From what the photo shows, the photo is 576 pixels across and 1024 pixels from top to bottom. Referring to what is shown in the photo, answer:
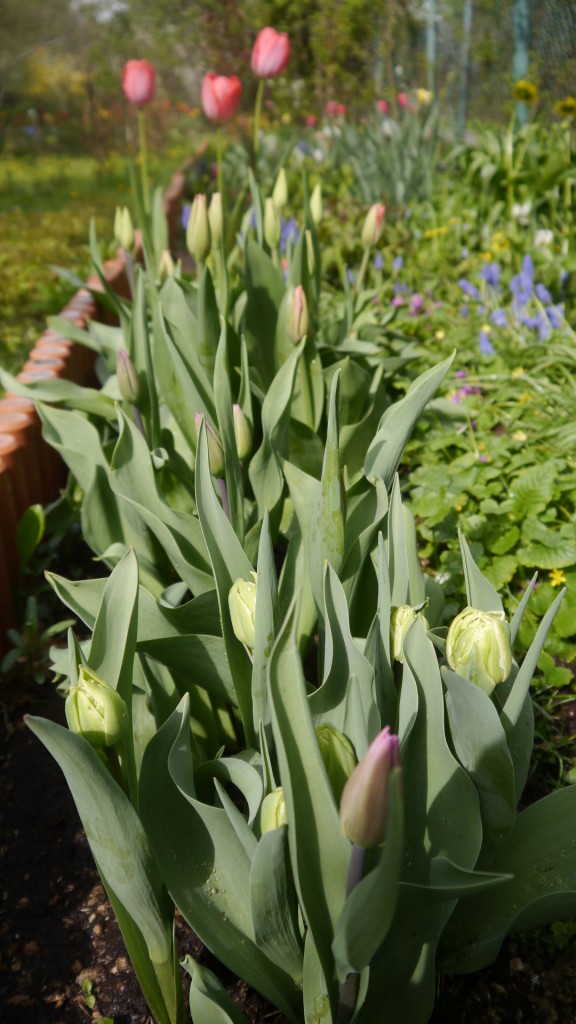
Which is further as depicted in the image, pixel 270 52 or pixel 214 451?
pixel 270 52

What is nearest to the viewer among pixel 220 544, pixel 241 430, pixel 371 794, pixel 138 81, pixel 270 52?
pixel 371 794

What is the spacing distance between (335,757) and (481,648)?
0.21 metres

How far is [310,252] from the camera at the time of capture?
205 cm

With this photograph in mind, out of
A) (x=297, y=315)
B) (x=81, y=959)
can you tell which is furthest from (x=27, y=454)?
(x=81, y=959)

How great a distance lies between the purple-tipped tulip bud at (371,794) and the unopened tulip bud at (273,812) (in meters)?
0.21

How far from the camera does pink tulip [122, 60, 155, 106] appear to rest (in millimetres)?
2146

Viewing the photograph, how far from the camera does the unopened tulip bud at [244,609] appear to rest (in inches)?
40.0

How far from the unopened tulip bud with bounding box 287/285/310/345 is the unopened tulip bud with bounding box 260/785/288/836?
100 centimetres

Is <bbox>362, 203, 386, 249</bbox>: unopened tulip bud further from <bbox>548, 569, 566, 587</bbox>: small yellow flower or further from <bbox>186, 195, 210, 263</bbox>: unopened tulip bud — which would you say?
<bbox>548, 569, 566, 587</bbox>: small yellow flower

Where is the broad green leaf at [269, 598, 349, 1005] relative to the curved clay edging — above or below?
above

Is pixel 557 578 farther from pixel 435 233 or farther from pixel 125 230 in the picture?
pixel 435 233

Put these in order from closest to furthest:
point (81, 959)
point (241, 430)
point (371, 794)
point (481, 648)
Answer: point (371, 794)
point (481, 648)
point (81, 959)
point (241, 430)

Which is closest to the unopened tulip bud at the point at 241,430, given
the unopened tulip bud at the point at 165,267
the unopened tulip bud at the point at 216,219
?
the unopened tulip bud at the point at 216,219

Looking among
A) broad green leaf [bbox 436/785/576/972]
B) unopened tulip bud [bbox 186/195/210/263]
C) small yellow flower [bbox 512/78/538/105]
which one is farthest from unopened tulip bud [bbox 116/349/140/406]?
small yellow flower [bbox 512/78/538/105]
